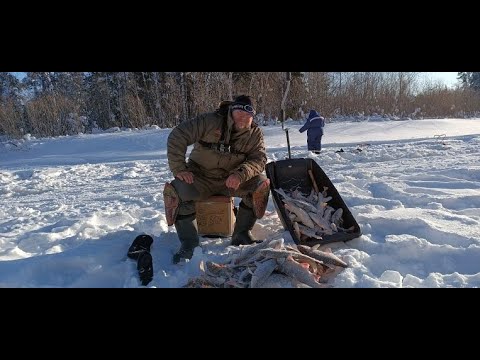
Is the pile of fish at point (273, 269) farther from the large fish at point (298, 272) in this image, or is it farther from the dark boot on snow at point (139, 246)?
the dark boot on snow at point (139, 246)

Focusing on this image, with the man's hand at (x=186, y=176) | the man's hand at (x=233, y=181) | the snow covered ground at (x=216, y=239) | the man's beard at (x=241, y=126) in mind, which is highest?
the man's beard at (x=241, y=126)

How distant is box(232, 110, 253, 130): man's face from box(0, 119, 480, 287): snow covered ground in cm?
104

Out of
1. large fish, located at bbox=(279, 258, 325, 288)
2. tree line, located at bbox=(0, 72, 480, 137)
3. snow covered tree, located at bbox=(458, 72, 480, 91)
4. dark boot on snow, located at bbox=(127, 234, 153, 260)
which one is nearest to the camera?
large fish, located at bbox=(279, 258, 325, 288)

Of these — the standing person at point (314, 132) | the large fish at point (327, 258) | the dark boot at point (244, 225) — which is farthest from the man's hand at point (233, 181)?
the standing person at point (314, 132)

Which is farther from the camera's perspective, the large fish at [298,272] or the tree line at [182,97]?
the tree line at [182,97]

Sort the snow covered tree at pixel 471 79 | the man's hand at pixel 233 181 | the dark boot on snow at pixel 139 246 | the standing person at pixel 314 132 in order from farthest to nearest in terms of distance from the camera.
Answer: the snow covered tree at pixel 471 79 < the standing person at pixel 314 132 < the man's hand at pixel 233 181 < the dark boot on snow at pixel 139 246

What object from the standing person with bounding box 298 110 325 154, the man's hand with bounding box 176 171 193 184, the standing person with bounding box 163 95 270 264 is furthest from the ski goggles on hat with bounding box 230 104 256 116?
the standing person with bounding box 298 110 325 154

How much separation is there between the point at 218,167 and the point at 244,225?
60 centimetres

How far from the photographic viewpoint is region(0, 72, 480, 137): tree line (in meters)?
18.5

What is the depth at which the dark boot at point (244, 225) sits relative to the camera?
3.38 m

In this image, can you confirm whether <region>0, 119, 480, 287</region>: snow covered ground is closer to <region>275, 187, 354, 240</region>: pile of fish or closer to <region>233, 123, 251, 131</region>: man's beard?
<region>275, 187, 354, 240</region>: pile of fish

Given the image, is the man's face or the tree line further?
the tree line

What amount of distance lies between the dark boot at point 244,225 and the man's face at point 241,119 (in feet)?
2.43

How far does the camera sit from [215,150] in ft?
11.2
